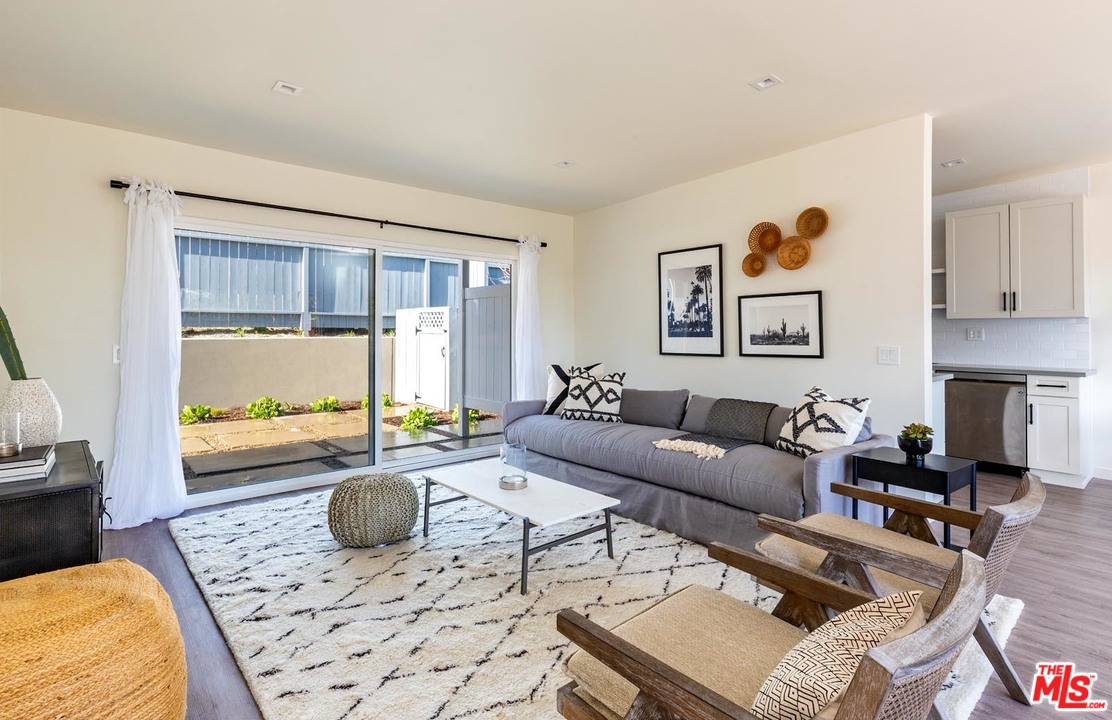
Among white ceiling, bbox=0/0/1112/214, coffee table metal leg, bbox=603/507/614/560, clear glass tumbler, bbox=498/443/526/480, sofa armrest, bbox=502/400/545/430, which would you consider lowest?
coffee table metal leg, bbox=603/507/614/560

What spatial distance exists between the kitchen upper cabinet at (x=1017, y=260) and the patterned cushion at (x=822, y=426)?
9.53ft

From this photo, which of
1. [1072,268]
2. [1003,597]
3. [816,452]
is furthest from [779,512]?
[1072,268]

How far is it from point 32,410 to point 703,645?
2.65 meters

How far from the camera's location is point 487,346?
6.07 metres

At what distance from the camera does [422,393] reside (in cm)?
570

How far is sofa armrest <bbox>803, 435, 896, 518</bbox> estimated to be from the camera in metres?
2.68

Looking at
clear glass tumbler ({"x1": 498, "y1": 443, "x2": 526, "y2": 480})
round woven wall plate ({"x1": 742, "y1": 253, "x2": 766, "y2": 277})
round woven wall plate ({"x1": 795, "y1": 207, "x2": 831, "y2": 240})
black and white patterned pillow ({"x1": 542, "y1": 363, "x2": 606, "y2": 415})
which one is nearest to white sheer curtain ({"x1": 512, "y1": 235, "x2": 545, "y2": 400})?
black and white patterned pillow ({"x1": 542, "y1": 363, "x2": 606, "y2": 415})

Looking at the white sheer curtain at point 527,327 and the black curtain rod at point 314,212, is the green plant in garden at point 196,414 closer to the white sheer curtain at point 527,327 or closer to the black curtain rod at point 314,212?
the black curtain rod at point 314,212

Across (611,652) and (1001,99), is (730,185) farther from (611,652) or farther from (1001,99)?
(611,652)

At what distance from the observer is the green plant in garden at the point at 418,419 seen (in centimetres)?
557

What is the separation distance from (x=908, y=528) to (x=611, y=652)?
5.62ft

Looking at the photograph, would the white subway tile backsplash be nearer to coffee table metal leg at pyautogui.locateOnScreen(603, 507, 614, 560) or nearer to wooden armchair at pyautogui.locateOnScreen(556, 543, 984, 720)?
coffee table metal leg at pyautogui.locateOnScreen(603, 507, 614, 560)

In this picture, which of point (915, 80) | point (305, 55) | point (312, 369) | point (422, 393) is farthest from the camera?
point (422, 393)

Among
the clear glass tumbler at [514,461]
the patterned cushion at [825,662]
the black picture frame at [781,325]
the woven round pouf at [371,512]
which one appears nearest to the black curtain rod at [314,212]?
the woven round pouf at [371,512]
